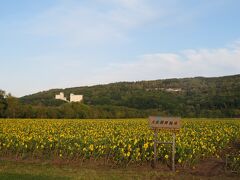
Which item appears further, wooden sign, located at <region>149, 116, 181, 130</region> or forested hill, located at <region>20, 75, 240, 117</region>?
forested hill, located at <region>20, 75, 240, 117</region>

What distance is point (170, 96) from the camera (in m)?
105

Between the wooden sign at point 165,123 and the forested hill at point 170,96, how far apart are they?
6532cm

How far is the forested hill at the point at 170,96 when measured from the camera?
85.1 metres

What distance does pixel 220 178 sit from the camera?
13.9 meters

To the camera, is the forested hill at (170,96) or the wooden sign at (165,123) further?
the forested hill at (170,96)

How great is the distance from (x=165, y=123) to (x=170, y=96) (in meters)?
90.4

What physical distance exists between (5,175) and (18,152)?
6.31 metres

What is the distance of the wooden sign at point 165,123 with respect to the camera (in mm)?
15266

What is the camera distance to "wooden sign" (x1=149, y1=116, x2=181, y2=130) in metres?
15.3

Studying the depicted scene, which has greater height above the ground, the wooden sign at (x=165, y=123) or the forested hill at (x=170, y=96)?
the forested hill at (x=170, y=96)

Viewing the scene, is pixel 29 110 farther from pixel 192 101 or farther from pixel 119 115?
pixel 192 101

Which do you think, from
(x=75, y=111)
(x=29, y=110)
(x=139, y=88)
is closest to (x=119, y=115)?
(x=75, y=111)

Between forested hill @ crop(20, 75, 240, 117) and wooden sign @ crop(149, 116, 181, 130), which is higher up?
forested hill @ crop(20, 75, 240, 117)

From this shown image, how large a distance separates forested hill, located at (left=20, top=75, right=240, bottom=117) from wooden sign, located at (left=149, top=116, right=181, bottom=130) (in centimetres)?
6532
